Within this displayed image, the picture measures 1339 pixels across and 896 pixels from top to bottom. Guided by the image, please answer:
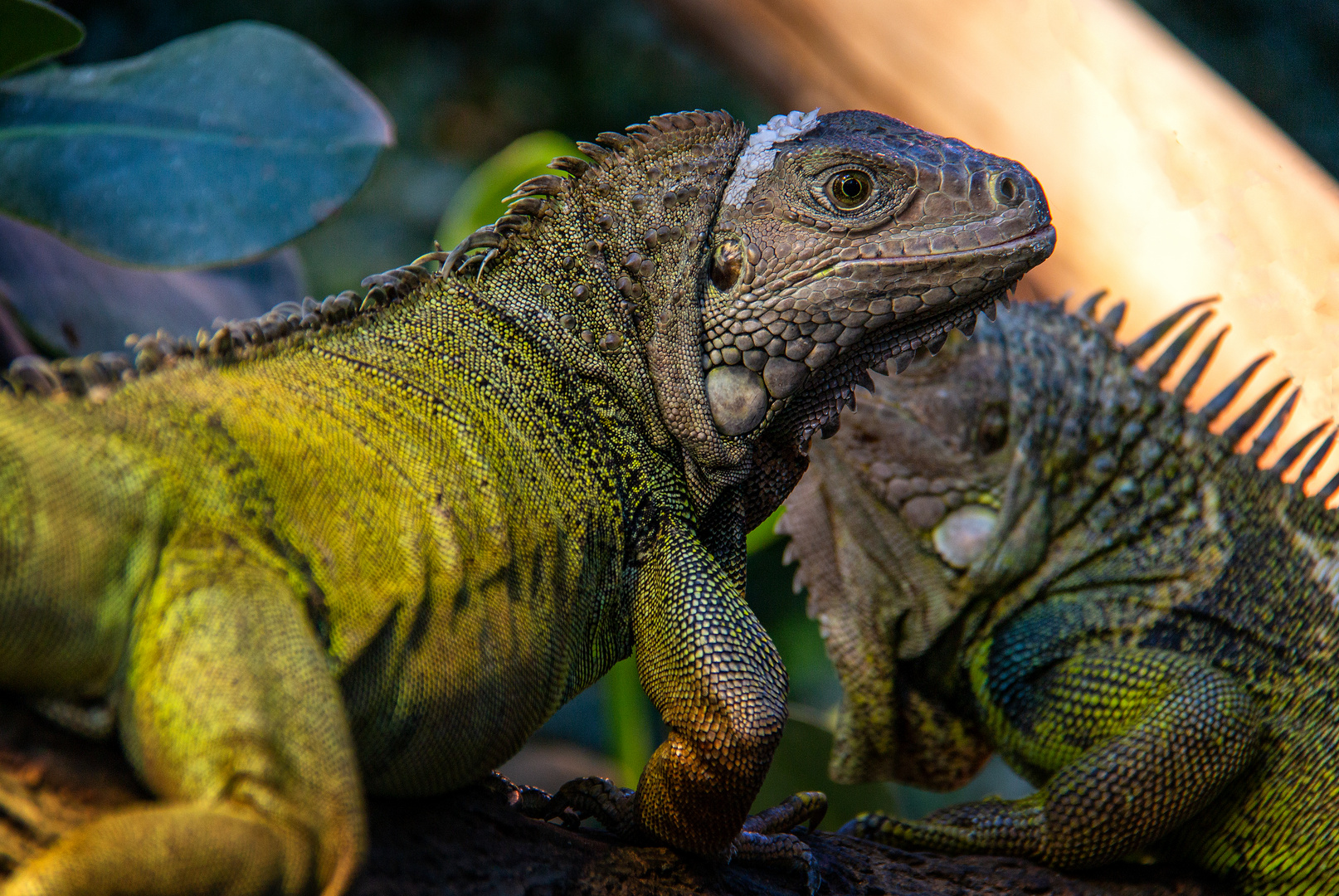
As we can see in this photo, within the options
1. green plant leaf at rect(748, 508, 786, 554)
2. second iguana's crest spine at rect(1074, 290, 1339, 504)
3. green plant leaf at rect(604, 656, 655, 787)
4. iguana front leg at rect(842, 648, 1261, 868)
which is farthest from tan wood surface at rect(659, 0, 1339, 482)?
green plant leaf at rect(604, 656, 655, 787)

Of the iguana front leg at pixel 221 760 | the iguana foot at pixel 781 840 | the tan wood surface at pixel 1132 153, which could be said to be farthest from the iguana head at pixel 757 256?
the tan wood surface at pixel 1132 153

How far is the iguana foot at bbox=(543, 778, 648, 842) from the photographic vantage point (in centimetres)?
207

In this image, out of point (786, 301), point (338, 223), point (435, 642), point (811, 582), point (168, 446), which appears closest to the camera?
point (168, 446)

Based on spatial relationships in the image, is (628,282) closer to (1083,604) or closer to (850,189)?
(850,189)

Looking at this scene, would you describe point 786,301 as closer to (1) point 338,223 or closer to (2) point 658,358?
(2) point 658,358

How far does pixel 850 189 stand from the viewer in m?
2.05

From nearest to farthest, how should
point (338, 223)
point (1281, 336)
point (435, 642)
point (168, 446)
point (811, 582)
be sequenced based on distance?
point (168, 446)
point (435, 642)
point (811, 582)
point (1281, 336)
point (338, 223)

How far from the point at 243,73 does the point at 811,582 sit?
2.23 m

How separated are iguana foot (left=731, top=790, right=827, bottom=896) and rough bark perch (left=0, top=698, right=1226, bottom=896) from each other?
0.04 metres

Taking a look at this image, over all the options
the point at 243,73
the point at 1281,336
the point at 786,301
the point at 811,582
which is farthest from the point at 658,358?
the point at 1281,336

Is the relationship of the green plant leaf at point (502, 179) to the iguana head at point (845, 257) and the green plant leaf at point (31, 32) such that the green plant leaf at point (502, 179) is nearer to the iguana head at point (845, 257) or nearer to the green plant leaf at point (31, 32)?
the green plant leaf at point (31, 32)

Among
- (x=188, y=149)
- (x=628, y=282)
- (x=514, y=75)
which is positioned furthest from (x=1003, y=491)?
(x=514, y=75)

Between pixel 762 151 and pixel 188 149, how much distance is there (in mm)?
1698

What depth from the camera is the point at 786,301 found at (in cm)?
201
